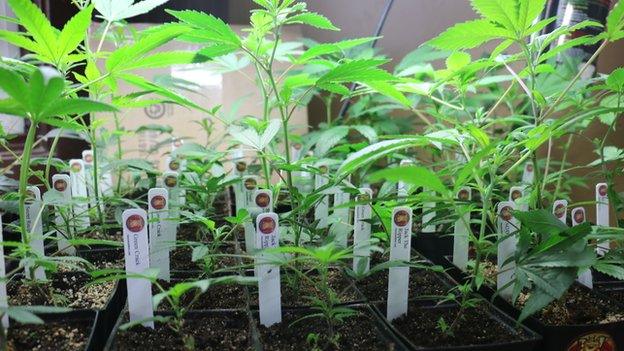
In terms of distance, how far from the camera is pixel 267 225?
783 millimetres

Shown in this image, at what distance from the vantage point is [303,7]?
819 mm

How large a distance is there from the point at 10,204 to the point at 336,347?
53 cm

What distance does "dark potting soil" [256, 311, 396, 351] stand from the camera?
0.75m

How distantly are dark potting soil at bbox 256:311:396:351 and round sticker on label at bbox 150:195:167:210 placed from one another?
0.26 metres

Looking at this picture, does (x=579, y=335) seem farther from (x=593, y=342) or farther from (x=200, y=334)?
(x=200, y=334)

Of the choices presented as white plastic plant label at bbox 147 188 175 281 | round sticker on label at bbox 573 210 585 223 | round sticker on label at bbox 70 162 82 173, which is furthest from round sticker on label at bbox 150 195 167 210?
round sticker on label at bbox 573 210 585 223

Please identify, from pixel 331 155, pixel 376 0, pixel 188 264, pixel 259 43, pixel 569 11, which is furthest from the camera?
pixel 376 0

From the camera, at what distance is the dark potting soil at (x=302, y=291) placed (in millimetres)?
870

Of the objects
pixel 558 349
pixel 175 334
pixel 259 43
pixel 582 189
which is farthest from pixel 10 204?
pixel 582 189

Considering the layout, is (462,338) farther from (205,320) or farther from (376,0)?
(376,0)

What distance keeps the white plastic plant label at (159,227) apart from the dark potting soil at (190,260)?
85 millimetres

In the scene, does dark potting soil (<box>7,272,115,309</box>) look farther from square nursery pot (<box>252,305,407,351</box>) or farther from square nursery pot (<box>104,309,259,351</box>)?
square nursery pot (<box>252,305,407,351</box>)

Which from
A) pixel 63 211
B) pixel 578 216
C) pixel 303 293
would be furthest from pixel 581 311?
pixel 63 211

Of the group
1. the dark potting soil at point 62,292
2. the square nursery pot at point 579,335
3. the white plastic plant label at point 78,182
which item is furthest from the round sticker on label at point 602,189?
the white plastic plant label at point 78,182
